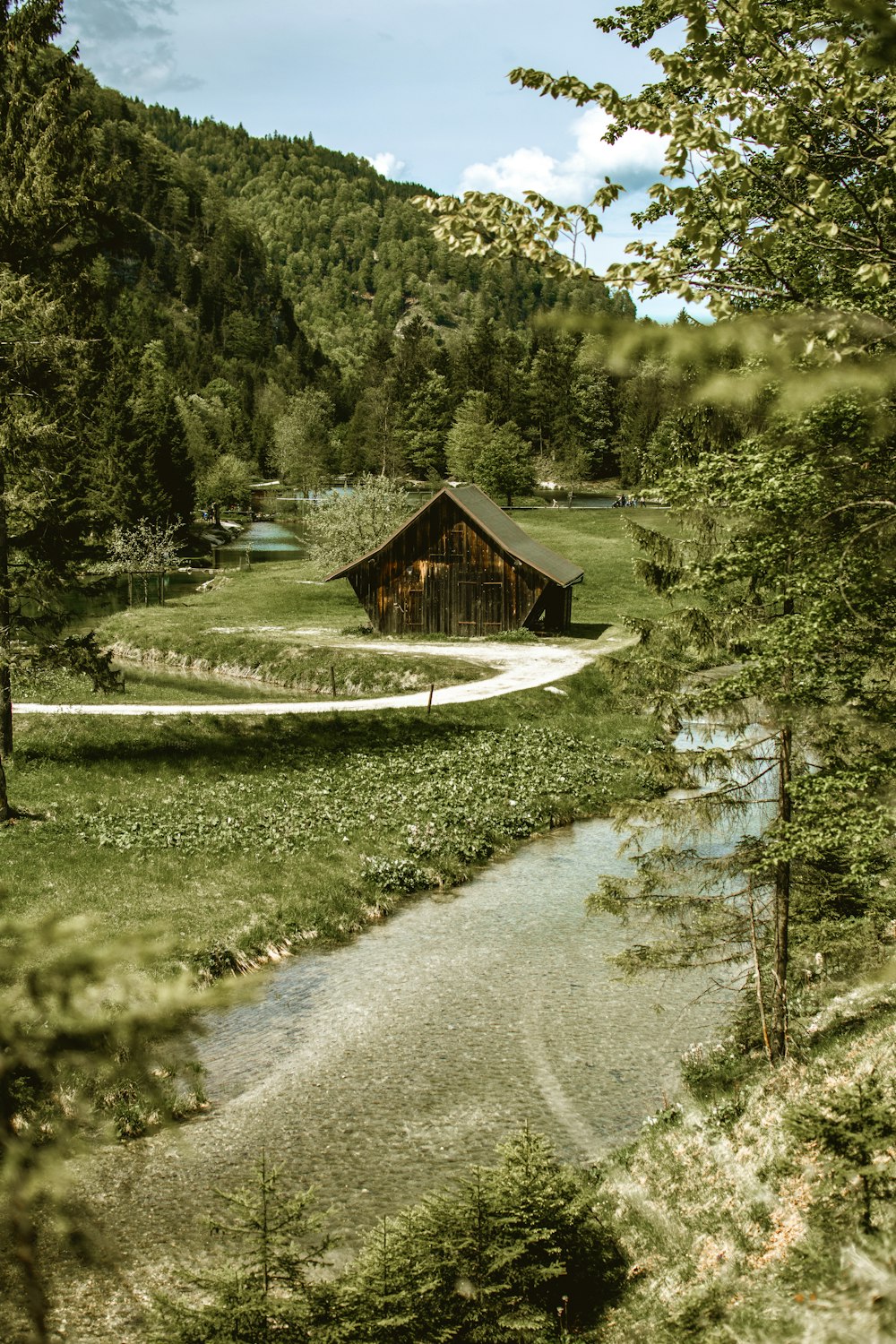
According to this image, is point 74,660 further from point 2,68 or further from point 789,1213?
point 789,1213

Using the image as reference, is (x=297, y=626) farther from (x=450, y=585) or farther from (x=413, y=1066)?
(x=413, y=1066)

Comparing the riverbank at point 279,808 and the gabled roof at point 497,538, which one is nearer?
the riverbank at point 279,808

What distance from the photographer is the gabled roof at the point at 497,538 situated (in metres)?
47.8

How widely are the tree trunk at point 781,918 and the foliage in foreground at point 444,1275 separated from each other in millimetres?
3828

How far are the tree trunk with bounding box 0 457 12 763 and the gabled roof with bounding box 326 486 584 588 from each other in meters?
26.3

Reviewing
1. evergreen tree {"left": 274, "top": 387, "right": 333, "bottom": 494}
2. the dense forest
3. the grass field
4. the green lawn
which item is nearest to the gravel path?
the grass field

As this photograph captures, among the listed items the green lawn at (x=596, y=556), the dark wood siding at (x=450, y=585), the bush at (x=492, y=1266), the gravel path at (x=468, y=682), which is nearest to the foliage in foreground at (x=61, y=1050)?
the bush at (x=492, y=1266)

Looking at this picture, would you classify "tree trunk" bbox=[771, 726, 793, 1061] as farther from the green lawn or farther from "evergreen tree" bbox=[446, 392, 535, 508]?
"evergreen tree" bbox=[446, 392, 535, 508]

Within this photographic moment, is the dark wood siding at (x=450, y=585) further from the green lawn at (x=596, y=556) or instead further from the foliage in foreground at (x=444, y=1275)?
the foliage in foreground at (x=444, y=1275)

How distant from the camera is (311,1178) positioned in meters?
11.4

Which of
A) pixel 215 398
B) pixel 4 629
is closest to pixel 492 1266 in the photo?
pixel 4 629

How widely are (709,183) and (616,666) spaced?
8.80m

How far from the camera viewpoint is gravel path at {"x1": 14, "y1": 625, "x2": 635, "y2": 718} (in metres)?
31.3

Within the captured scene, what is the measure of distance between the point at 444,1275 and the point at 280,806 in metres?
17.2
